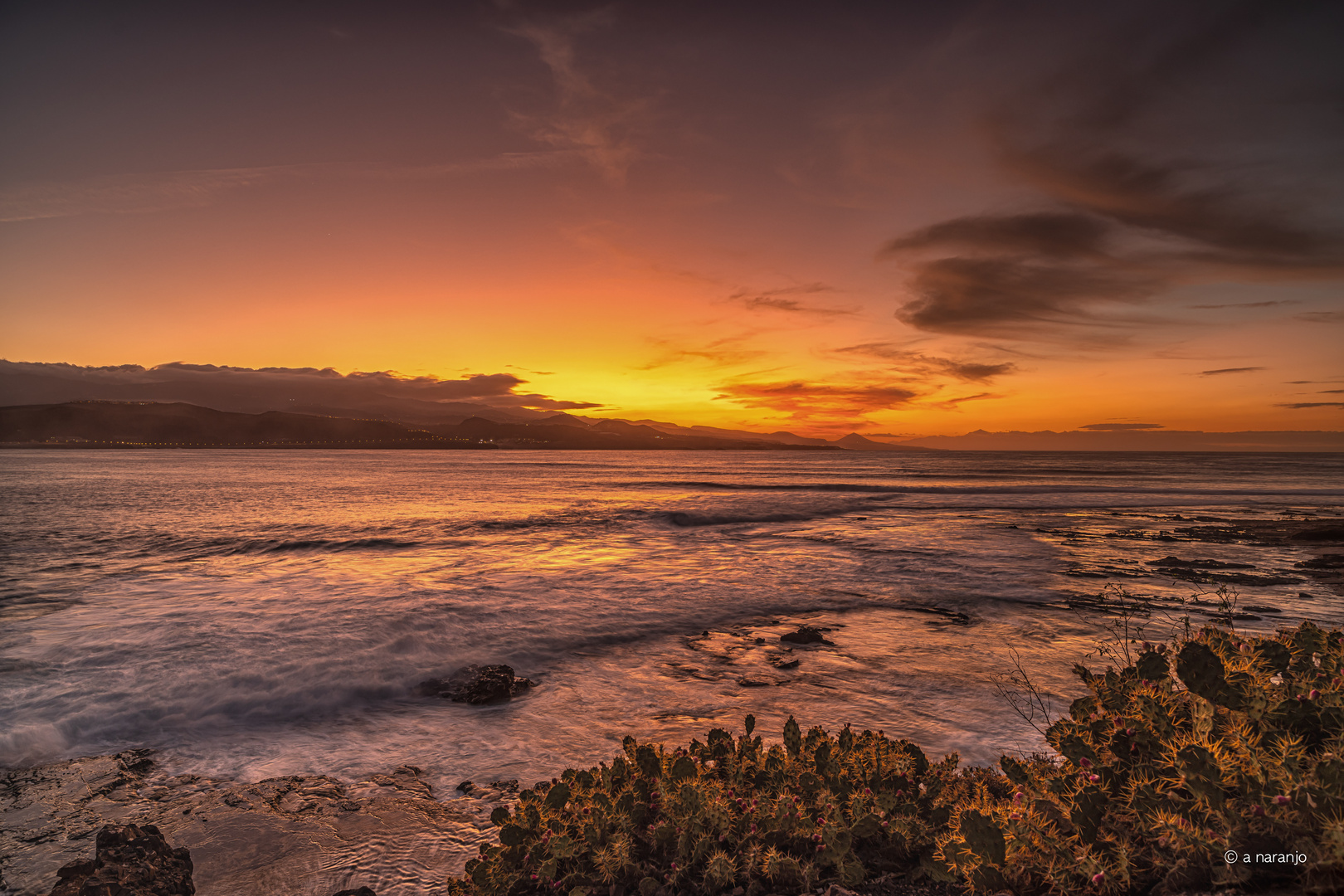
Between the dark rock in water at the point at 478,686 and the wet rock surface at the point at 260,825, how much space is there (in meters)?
2.31

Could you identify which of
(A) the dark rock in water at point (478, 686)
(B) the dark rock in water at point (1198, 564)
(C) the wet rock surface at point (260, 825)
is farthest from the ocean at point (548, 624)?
(C) the wet rock surface at point (260, 825)

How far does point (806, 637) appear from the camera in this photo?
10.9m

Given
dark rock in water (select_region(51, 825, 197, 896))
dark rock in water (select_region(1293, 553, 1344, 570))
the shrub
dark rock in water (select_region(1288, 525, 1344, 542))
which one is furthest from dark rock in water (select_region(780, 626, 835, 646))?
dark rock in water (select_region(1288, 525, 1344, 542))

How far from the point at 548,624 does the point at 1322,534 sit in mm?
30420

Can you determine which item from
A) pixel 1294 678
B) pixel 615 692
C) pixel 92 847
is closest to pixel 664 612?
pixel 615 692

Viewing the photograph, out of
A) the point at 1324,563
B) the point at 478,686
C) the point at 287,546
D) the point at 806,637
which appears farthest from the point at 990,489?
the point at 478,686

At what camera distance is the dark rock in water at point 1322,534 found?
2311 centimetres

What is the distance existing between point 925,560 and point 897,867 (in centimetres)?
1702

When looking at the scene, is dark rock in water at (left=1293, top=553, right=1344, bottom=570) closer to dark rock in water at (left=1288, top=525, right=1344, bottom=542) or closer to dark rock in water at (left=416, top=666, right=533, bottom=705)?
dark rock in water at (left=1288, top=525, right=1344, bottom=542)

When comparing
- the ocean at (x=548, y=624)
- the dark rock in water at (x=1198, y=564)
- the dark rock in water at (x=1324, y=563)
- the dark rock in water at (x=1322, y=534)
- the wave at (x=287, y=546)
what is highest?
the dark rock in water at (x=1322, y=534)

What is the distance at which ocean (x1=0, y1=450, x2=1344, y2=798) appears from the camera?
7.46 metres

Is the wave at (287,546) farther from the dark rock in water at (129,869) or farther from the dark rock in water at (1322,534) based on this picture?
the dark rock in water at (1322,534)

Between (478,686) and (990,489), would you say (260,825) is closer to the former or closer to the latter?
(478,686)

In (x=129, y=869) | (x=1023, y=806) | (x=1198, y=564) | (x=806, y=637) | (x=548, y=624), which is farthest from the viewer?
(x=1198, y=564)
